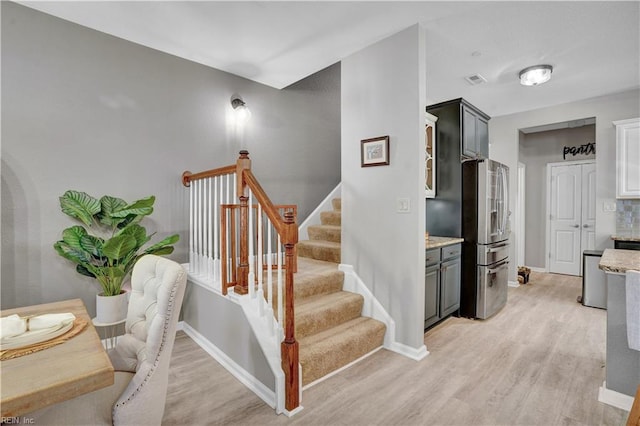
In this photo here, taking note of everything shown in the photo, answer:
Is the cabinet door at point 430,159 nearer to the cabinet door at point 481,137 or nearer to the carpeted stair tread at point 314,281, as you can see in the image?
the cabinet door at point 481,137

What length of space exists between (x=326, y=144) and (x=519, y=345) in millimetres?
3320

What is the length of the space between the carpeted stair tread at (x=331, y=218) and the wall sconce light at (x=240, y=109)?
5.22ft

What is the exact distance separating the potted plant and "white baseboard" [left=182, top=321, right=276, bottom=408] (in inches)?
28.1

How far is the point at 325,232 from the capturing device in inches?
159

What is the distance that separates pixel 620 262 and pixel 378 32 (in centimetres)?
242

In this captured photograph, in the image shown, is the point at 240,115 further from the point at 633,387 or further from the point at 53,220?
the point at 633,387

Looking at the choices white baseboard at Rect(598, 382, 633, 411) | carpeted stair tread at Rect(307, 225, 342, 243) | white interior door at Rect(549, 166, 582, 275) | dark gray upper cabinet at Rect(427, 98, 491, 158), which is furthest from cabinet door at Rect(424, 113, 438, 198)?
white interior door at Rect(549, 166, 582, 275)

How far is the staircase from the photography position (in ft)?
7.62

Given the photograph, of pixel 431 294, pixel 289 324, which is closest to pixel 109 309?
pixel 289 324

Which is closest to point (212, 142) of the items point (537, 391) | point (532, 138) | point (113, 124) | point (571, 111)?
point (113, 124)

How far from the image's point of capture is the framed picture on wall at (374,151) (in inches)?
111

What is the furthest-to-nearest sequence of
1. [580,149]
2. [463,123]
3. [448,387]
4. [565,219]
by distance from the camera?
[565,219]
[580,149]
[463,123]
[448,387]

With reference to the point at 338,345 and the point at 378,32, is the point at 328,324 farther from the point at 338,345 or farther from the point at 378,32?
the point at 378,32

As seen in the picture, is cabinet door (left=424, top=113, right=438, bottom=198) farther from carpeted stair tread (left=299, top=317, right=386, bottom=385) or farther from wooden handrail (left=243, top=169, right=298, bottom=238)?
wooden handrail (left=243, top=169, right=298, bottom=238)
